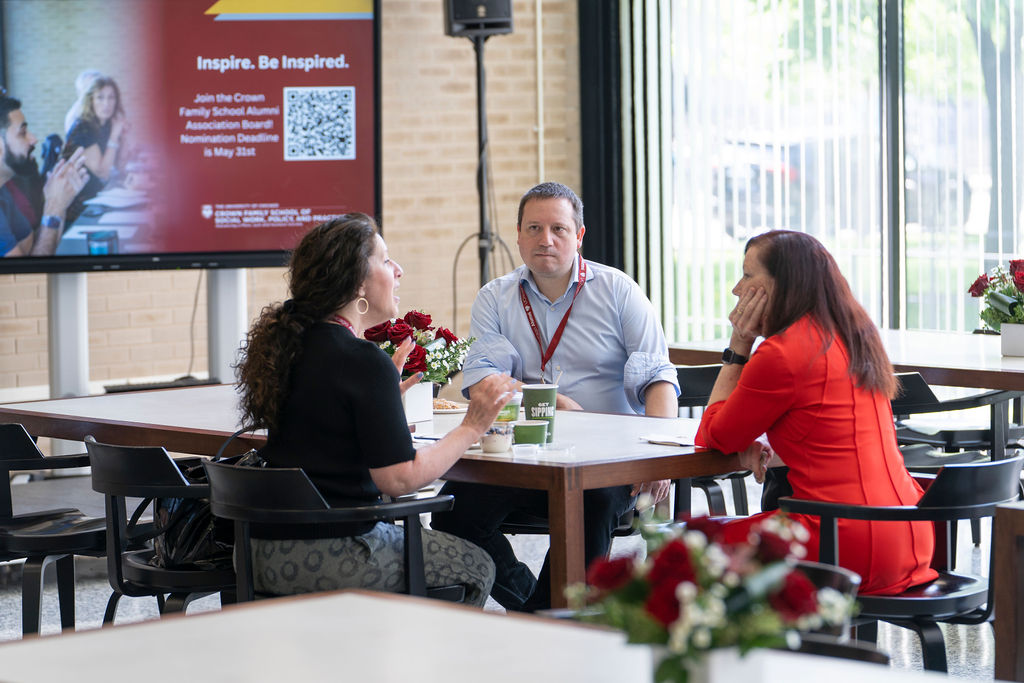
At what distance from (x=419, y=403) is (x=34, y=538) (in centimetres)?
101

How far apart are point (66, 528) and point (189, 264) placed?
2.94 metres


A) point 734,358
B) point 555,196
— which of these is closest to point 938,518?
point 734,358

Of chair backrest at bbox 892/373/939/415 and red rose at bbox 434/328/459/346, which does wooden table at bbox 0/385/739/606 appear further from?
chair backrest at bbox 892/373/939/415

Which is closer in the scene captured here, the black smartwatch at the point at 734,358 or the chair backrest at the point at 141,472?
the chair backrest at the point at 141,472

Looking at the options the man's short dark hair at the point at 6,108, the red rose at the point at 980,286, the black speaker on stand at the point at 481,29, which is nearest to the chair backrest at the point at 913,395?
the red rose at the point at 980,286

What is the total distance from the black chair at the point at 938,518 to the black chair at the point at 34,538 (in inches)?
70.6

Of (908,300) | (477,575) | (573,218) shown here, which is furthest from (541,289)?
(908,300)

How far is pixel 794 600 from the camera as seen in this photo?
1331 millimetres

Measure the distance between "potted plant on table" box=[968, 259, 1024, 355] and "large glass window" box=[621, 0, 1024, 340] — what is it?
1825 mm

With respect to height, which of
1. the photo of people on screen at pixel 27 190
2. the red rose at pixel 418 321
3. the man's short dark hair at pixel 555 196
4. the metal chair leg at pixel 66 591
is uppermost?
the photo of people on screen at pixel 27 190

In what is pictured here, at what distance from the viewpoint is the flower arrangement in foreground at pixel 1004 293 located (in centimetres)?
457

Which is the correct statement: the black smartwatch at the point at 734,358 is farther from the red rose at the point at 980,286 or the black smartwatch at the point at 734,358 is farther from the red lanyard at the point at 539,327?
the red rose at the point at 980,286

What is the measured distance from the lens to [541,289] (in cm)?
436

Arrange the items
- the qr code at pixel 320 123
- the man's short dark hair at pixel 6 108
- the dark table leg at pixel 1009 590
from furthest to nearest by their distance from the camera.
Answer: the qr code at pixel 320 123
the man's short dark hair at pixel 6 108
the dark table leg at pixel 1009 590
